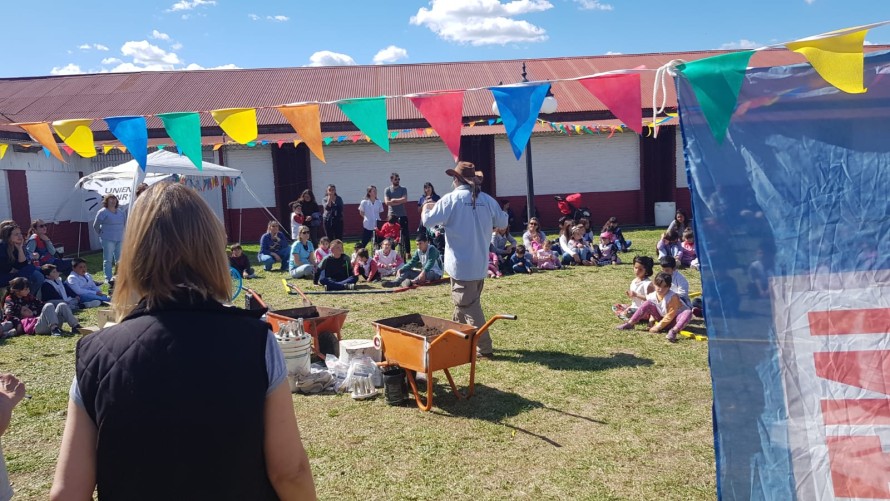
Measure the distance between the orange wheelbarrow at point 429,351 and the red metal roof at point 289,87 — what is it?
55.0 ft

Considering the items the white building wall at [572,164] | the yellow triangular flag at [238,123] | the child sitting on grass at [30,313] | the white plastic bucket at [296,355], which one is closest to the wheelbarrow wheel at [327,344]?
the white plastic bucket at [296,355]

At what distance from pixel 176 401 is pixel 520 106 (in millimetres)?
4475

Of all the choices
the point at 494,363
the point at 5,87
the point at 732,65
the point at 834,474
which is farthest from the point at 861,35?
the point at 5,87

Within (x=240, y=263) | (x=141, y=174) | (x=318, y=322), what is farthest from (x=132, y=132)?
(x=141, y=174)

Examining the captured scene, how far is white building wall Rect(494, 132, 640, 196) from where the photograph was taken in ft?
72.1

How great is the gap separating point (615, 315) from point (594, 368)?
249 cm

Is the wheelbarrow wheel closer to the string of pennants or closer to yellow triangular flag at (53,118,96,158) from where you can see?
the string of pennants

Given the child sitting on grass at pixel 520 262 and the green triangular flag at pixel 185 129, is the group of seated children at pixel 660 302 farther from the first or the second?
the green triangular flag at pixel 185 129

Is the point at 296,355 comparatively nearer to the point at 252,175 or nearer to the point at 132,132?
the point at 132,132

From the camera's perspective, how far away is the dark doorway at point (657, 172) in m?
22.0

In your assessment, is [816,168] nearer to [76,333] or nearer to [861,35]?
[861,35]

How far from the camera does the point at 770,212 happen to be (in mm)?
2980

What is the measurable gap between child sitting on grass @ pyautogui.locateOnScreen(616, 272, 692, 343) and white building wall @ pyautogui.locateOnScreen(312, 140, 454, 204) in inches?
541

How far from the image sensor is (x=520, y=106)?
18.7ft
